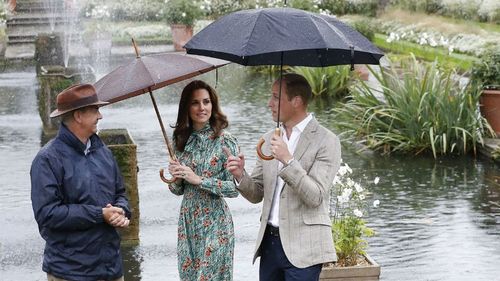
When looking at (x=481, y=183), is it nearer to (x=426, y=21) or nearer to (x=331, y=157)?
(x=331, y=157)

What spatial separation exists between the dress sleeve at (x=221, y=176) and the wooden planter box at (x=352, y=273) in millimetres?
1658

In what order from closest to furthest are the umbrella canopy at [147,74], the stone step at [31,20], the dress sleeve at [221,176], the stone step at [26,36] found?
the umbrella canopy at [147,74]
the dress sleeve at [221,176]
the stone step at [26,36]
the stone step at [31,20]

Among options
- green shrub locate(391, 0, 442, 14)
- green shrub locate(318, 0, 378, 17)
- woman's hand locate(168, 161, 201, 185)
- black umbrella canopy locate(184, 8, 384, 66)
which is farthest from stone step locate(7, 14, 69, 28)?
black umbrella canopy locate(184, 8, 384, 66)

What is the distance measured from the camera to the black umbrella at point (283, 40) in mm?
5676

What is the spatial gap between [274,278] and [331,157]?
731mm

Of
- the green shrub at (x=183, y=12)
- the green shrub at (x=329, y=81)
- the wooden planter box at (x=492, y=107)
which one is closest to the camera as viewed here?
the wooden planter box at (x=492, y=107)

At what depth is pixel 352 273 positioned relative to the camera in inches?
305

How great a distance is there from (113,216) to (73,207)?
0.21 m

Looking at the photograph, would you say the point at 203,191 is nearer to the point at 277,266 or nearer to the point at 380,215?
the point at 277,266

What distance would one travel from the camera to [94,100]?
18.6 ft

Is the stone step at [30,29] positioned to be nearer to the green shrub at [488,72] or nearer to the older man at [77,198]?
the green shrub at [488,72]

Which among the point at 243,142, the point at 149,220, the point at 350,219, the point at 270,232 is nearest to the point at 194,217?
the point at 270,232

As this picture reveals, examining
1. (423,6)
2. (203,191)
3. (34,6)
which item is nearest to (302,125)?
(203,191)

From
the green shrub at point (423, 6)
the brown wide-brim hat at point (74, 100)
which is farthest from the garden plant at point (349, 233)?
the green shrub at point (423, 6)
